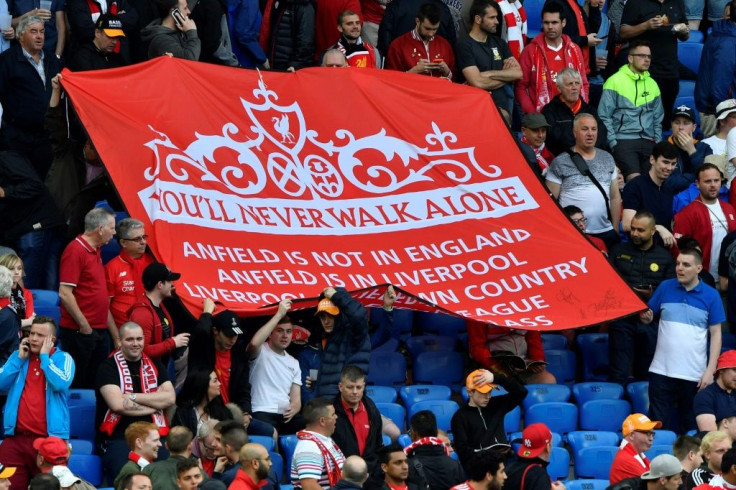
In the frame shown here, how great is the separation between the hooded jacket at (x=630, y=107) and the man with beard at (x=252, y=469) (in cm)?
738

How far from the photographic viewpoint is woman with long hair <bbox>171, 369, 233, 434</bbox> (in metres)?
12.8

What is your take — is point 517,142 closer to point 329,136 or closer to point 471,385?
point 329,136

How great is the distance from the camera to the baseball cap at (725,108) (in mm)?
17516

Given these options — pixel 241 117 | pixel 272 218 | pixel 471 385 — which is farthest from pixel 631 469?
pixel 241 117

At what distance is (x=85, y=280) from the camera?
13570 mm

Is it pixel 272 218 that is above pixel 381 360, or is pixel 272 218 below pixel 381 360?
above

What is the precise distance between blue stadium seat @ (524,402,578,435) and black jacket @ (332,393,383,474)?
1.78 meters

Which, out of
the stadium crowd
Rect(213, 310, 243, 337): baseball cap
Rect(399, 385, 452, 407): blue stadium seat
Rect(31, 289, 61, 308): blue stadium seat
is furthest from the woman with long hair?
Rect(31, 289, 61, 308): blue stadium seat

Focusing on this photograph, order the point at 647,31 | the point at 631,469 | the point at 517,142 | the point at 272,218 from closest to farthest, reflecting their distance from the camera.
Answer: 1. the point at 631,469
2. the point at 272,218
3. the point at 517,142
4. the point at 647,31

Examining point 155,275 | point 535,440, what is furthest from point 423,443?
point 155,275

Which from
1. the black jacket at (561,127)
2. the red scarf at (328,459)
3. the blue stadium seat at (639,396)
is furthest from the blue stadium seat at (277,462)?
the black jacket at (561,127)

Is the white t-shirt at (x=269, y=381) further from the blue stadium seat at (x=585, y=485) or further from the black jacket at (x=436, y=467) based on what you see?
the blue stadium seat at (x=585, y=485)

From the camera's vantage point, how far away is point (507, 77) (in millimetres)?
17516

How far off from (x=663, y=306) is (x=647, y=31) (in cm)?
504
